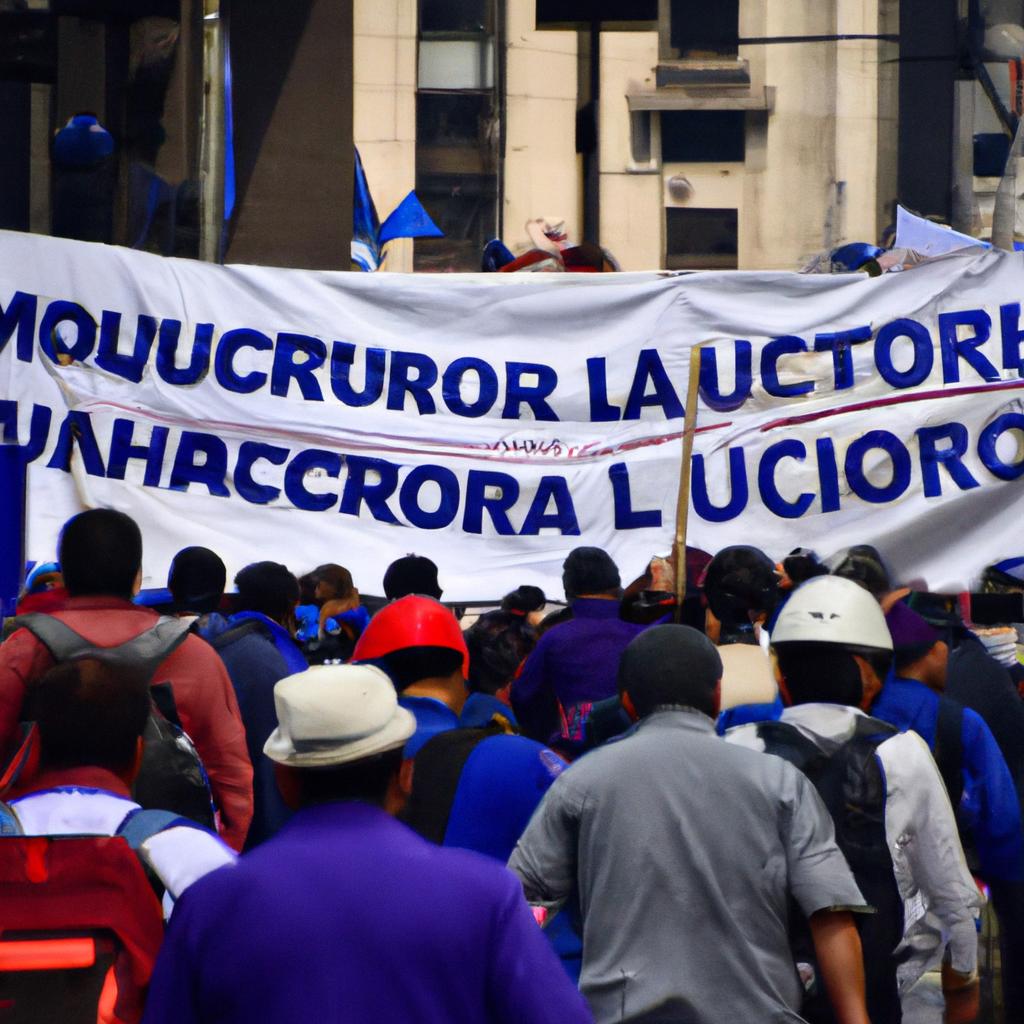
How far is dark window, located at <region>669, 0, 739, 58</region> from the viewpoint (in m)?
27.5

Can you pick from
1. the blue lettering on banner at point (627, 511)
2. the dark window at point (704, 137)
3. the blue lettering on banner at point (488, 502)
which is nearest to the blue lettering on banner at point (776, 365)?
the blue lettering on banner at point (627, 511)

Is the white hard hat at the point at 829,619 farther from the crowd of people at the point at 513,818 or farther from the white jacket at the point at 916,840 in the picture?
the white jacket at the point at 916,840

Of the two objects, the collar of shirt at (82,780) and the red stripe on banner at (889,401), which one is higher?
the red stripe on banner at (889,401)

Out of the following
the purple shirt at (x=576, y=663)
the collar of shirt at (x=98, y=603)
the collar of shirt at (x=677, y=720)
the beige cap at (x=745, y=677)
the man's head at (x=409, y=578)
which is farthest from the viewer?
the man's head at (x=409, y=578)

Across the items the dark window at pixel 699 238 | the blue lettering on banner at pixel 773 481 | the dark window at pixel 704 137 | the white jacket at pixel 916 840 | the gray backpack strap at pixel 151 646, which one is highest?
the dark window at pixel 704 137

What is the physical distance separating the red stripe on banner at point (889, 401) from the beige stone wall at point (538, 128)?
19832mm

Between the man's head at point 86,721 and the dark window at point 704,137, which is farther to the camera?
the dark window at point 704,137

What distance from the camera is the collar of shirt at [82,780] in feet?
10.3

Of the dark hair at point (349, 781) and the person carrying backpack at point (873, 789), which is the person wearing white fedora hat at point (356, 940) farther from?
the person carrying backpack at point (873, 789)

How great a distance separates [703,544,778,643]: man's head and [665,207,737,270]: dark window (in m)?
22.3

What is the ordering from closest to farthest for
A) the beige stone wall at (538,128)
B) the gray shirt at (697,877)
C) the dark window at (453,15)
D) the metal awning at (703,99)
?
the gray shirt at (697,877)
the metal awning at (703,99)
the beige stone wall at (538,128)
the dark window at (453,15)

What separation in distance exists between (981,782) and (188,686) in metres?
1.84

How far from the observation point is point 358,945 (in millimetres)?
2396

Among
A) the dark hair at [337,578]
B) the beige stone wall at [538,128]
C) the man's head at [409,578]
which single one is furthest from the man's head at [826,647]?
the beige stone wall at [538,128]
